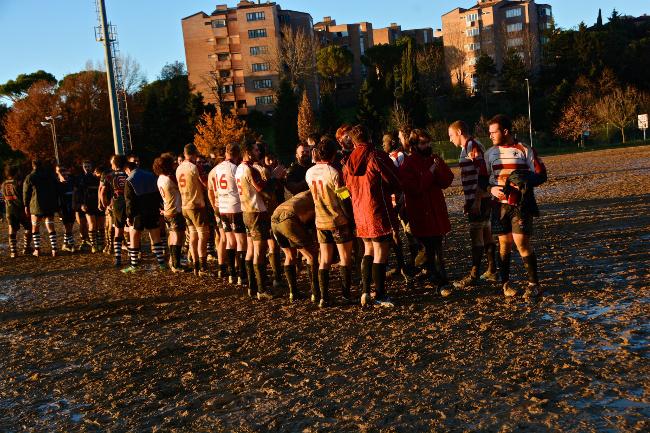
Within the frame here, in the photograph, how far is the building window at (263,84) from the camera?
3406 inches

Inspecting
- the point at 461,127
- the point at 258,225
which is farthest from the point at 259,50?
the point at 461,127

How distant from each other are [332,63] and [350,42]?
57.3 ft

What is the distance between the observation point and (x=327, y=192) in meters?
7.99

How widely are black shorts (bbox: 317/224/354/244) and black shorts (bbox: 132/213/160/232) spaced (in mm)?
4872

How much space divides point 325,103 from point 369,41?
44574 millimetres

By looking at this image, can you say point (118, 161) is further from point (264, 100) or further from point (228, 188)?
point (264, 100)

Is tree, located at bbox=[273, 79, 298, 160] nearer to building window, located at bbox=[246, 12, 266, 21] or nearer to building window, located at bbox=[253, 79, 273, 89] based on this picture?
building window, located at bbox=[253, 79, 273, 89]

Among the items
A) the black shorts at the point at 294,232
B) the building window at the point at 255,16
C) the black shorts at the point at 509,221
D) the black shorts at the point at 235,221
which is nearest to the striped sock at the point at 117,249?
the black shorts at the point at 235,221

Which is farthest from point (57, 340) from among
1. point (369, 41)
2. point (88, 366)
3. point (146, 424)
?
point (369, 41)

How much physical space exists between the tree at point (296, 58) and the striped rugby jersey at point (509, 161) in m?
73.8

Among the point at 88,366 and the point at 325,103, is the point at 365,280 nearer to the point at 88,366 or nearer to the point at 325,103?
the point at 88,366

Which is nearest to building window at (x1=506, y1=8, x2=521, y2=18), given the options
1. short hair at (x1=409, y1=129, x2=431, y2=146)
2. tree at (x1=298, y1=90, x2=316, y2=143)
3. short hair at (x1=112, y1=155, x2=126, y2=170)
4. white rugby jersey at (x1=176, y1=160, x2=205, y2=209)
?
tree at (x1=298, y1=90, x2=316, y2=143)

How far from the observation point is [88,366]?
6516 millimetres

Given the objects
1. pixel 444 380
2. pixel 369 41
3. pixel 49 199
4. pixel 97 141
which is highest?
pixel 369 41
